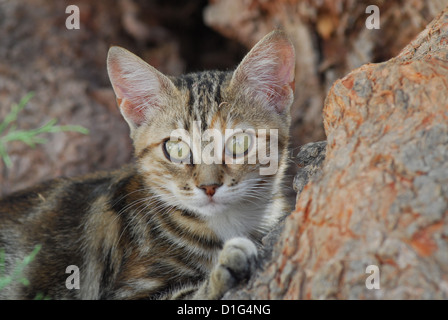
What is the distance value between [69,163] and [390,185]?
3.68 m

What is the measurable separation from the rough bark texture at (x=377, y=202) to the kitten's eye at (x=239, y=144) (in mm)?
571

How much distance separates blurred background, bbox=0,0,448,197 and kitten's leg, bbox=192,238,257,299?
282 cm

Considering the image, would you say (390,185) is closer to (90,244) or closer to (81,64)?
(90,244)

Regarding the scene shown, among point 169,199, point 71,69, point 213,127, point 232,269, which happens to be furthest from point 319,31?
point 232,269

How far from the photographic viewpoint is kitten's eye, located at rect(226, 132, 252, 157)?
2.63m

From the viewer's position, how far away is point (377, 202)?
176 centimetres

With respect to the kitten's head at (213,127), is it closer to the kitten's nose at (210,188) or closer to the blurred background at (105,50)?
the kitten's nose at (210,188)

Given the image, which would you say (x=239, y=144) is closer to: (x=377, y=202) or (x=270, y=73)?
(x=270, y=73)

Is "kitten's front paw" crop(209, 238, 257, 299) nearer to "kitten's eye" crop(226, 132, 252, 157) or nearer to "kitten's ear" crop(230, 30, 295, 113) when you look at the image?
"kitten's eye" crop(226, 132, 252, 157)

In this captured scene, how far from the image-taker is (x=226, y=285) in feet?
6.81

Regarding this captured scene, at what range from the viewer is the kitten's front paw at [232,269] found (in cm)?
207

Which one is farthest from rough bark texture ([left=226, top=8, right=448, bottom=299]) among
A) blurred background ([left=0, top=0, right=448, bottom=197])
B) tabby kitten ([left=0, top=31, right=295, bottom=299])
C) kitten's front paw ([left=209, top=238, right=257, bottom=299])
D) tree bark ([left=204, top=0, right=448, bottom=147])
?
blurred background ([left=0, top=0, right=448, bottom=197])

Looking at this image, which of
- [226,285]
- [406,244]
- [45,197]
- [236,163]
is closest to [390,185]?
[406,244]

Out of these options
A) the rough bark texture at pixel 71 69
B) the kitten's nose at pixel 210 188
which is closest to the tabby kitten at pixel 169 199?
the kitten's nose at pixel 210 188
